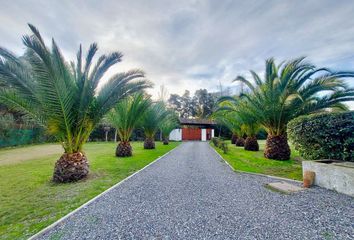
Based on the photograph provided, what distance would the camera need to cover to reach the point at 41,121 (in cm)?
568

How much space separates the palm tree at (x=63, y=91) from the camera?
4796mm

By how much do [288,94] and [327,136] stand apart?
3327mm

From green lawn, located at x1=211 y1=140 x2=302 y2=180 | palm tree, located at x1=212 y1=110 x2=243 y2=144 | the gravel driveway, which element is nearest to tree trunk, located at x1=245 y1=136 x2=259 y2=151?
palm tree, located at x1=212 y1=110 x2=243 y2=144

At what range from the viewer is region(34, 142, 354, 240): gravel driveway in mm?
2539

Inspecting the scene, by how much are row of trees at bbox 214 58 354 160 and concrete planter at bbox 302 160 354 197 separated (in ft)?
10.9

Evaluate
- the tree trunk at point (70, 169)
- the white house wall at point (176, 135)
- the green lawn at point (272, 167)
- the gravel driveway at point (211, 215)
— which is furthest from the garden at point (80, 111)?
the white house wall at point (176, 135)

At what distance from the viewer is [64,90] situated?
5.24 metres

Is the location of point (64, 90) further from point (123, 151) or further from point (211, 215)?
point (123, 151)

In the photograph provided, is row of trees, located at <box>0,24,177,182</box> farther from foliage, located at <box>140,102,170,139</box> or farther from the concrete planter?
foliage, located at <box>140,102,170,139</box>

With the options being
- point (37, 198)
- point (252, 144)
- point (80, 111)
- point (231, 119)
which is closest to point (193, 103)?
point (231, 119)

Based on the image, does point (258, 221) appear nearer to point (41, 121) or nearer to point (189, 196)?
point (189, 196)

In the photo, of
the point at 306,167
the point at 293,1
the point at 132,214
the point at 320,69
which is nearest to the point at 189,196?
the point at 132,214

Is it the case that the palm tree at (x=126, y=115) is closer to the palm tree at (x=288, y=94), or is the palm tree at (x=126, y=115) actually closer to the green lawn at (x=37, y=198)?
the green lawn at (x=37, y=198)

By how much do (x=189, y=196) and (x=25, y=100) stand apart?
574 centimetres
